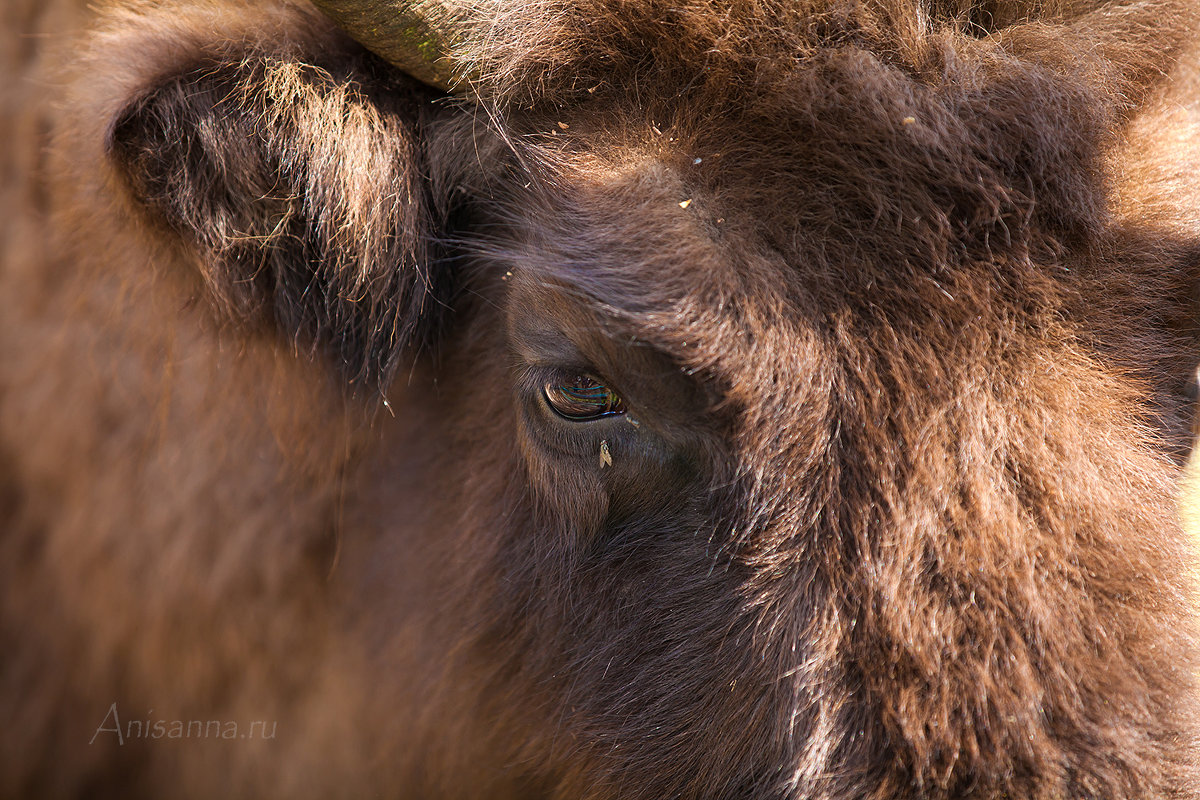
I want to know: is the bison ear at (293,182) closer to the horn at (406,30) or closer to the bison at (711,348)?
the bison at (711,348)

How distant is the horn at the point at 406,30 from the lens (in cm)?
174

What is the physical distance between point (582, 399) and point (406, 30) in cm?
78

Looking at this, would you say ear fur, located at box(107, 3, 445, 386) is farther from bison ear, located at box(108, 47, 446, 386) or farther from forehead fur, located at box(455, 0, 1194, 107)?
forehead fur, located at box(455, 0, 1194, 107)

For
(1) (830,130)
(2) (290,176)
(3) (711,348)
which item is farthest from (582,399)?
(2) (290,176)

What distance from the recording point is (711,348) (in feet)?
5.22

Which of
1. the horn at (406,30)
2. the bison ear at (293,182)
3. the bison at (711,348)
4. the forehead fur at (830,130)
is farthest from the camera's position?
the bison ear at (293,182)

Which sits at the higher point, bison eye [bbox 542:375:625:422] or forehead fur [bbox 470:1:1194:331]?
forehead fur [bbox 470:1:1194:331]

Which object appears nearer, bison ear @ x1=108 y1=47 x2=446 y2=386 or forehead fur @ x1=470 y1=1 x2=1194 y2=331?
forehead fur @ x1=470 y1=1 x2=1194 y2=331

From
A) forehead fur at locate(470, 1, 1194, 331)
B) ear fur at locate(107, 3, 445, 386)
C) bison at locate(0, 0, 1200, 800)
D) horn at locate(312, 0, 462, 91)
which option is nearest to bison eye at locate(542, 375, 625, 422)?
bison at locate(0, 0, 1200, 800)

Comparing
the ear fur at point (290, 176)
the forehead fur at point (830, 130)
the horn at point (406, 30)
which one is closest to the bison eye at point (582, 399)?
the forehead fur at point (830, 130)

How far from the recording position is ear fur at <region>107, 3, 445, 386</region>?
1894mm

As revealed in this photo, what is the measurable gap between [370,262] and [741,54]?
0.88 m

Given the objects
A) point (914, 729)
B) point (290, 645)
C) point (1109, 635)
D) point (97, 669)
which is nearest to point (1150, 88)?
point (1109, 635)

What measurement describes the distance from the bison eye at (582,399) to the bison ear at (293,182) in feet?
1.55
